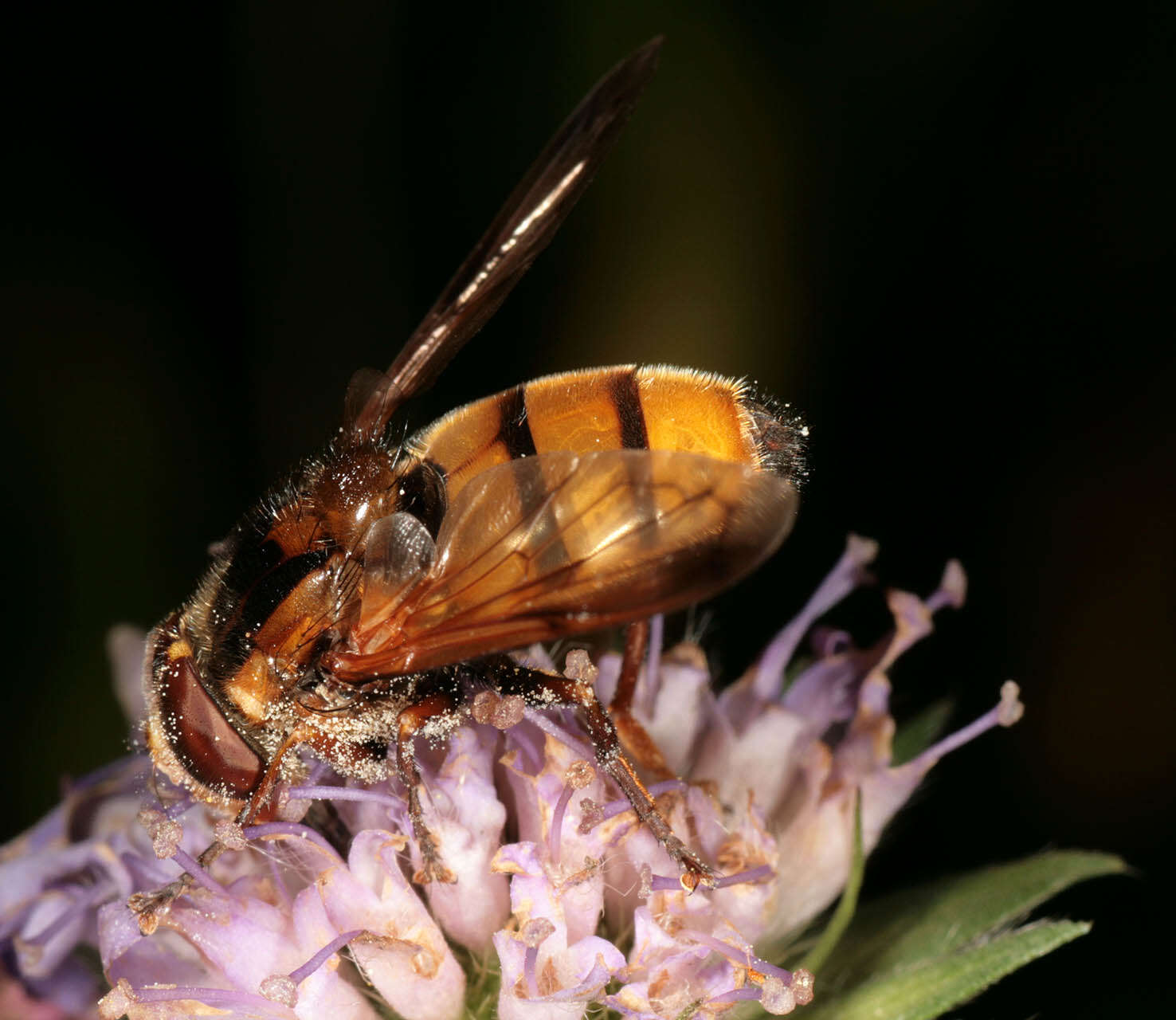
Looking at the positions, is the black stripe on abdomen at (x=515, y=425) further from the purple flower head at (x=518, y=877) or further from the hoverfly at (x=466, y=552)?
the purple flower head at (x=518, y=877)

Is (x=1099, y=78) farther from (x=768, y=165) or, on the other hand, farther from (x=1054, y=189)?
(x=768, y=165)

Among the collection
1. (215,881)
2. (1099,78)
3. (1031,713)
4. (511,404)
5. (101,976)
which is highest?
(1099,78)

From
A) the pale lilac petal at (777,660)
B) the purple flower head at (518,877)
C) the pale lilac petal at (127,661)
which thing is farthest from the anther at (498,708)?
the pale lilac petal at (127,661)

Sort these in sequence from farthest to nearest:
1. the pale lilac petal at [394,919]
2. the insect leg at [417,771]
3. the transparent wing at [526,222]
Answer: the transparent wing at [526,222] → the pale lilac petal at [394,919] → the insect leg at [417,771]

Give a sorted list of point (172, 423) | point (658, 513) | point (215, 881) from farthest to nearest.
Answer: point (172, 423), point (215, 881), point (658, 513)

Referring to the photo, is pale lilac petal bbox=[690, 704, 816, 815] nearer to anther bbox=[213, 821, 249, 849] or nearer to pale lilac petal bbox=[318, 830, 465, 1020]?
pale lilac petal bbox=[318, 830, 465, 1020]

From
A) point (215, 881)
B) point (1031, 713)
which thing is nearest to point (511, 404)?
point (215, 881)
